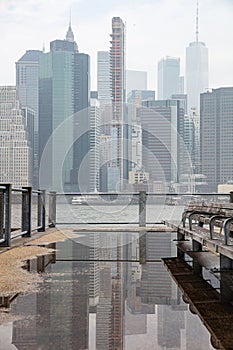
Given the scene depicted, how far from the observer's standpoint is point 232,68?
46062 mm

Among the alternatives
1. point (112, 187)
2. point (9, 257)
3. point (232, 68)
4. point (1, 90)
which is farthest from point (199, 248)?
point (232, 68)

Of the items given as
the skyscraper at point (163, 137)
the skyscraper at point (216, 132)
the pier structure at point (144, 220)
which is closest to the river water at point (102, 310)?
the pier structure at point (144, 220)

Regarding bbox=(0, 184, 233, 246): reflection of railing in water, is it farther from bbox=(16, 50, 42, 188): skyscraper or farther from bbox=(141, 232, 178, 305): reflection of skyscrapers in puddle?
bbox=(16, 50, 42, 188): skyscraper

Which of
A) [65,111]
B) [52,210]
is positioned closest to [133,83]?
[65,111]

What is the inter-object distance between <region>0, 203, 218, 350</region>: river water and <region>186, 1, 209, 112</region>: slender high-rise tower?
62.2 ft

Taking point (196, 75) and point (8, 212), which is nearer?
point (8, 212)

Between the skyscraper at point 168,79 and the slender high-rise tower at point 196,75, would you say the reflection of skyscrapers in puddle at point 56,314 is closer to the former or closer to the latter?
the slender high-rise tower at point 196,75

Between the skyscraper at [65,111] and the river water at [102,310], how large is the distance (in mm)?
12099

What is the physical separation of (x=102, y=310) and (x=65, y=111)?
73.1 feet

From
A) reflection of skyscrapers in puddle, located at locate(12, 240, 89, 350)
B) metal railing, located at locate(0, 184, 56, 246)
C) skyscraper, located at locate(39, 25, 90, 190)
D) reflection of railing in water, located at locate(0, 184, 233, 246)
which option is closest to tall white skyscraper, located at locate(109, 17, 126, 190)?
skyscraper, located at locate(39, 25, 90, 190)

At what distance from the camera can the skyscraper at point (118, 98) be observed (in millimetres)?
19797

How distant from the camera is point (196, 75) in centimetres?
3547

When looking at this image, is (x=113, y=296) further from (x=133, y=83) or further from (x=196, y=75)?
(x=196, y=75)

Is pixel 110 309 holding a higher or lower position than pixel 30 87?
lower
